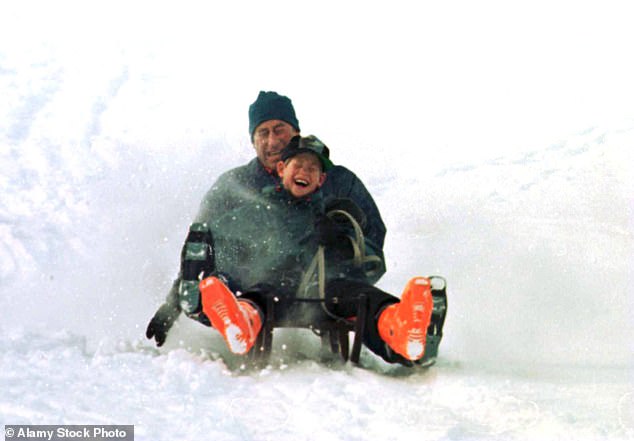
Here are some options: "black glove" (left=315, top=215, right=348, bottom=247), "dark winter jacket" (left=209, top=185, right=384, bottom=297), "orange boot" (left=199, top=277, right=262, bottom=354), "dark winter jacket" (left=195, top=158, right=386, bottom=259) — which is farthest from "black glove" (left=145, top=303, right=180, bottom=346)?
"black glove" (left=315, top=215, right=348, bottom=247)

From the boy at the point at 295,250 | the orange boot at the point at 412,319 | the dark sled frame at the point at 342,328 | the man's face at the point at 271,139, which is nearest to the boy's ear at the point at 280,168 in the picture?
the boy at the point at 295,250

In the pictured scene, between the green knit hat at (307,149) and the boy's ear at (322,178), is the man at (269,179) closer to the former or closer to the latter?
the boy's ear at (322,178)

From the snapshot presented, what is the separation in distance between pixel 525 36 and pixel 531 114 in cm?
189

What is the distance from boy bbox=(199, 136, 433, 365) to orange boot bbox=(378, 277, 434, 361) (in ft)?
0.18

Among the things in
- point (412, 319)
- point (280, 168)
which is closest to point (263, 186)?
point (280, 168)

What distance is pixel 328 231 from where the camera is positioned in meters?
3.27

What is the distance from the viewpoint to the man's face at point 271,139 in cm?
379

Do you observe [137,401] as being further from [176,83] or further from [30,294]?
[176,83]

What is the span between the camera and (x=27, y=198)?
5426mm

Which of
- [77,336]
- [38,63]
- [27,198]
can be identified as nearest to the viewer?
[77,336]

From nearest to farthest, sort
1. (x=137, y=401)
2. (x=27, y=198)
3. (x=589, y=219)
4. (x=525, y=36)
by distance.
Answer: (x=137, y=401)
(x=27, y=198)
(x=589, y=219)
(x=525, y=36)

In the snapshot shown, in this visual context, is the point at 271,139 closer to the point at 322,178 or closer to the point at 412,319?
the point at 322,178

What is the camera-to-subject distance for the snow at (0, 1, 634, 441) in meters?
2.53

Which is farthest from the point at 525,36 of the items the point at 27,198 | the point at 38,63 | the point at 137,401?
the point at 137,401
